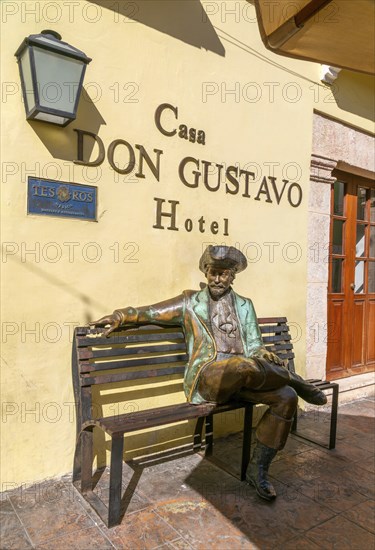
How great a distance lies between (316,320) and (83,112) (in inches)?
114

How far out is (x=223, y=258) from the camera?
2709mm

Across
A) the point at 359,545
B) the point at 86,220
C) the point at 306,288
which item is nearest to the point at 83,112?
the point at 86,220

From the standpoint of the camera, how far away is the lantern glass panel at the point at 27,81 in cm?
227

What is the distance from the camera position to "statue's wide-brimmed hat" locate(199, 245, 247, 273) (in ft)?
8.89

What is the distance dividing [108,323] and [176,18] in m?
2.25

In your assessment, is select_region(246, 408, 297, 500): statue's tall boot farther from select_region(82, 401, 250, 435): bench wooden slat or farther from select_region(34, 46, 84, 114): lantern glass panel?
select_region(34, 46, 84, 114): lantern glass panel

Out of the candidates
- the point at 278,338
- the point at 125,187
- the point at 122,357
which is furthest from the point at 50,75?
the point at 278,338

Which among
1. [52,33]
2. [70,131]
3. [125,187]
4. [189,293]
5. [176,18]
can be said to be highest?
[176,18]

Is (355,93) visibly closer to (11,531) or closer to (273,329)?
(273,329)

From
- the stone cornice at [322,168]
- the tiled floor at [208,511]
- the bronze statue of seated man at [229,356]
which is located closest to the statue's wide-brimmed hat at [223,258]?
the bronze statue of seated man at [229,356]

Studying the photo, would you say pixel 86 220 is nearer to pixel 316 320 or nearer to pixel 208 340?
pixel 208 340

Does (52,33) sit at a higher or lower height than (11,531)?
higher

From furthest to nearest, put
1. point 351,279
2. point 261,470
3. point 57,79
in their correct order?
1. point 351,279
2. point 261,470
3. point 57,79

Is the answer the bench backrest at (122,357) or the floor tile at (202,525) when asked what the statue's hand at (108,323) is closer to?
the bench backrest at (122,357)
